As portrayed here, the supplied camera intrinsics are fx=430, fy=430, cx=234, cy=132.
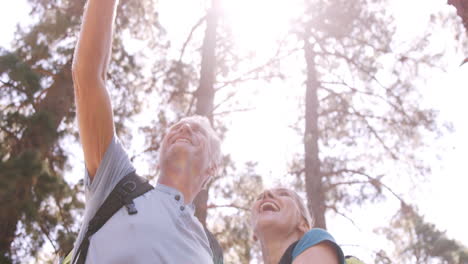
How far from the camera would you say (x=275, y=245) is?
2012 mm

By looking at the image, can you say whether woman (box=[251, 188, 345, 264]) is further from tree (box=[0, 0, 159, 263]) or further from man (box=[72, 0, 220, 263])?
tree (box=[0, 0, 159, 263])

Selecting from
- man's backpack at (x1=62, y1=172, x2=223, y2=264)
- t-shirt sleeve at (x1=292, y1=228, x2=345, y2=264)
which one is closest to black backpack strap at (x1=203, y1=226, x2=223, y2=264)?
t-shirt sleeve at (x1=292, y1=228, x2=345, y2=264)

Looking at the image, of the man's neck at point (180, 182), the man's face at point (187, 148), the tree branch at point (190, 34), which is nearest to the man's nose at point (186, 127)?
the man's face at point (187, 148)

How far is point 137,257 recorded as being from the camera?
117cm

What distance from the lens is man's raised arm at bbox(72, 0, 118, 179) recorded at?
4.33 ft

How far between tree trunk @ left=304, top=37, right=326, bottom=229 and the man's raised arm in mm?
6459

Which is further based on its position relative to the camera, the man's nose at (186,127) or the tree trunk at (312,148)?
the tree trunk at (312,148)

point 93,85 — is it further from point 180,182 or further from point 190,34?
point 190,34

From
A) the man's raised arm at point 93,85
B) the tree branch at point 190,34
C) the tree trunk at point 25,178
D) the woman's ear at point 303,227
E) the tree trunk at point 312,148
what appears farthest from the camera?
the tree trunk at point 312,148

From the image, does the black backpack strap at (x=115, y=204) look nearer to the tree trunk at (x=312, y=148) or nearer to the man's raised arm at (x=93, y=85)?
the man's raised arm at (x=93, y=85)

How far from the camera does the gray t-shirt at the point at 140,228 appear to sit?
118 cm

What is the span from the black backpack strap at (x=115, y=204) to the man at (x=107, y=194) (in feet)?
0.04

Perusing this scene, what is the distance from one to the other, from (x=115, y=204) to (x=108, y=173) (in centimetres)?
10

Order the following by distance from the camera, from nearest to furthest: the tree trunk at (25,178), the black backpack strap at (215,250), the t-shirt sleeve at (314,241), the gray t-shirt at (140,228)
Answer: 1. the gray t-shirt at (140,228)
2. the t-shirt sleeve at (314,241)
3. the black backpack strap at (215,250)
4. the tree trunk at (25,178)
